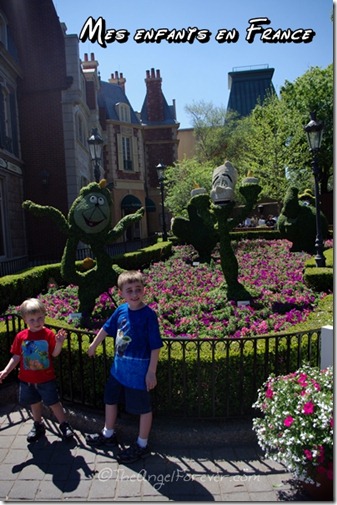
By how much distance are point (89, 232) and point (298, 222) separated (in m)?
8.21

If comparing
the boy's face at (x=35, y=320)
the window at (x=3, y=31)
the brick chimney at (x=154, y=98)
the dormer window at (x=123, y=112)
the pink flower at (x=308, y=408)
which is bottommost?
the pink flower at (x=308, y=408)

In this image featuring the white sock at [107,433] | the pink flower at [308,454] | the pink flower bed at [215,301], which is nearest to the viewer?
the pink flower at [308,454]

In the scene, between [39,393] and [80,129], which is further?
[80,129]

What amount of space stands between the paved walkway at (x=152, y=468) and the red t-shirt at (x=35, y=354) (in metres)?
0.63

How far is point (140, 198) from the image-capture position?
28531 millimetres

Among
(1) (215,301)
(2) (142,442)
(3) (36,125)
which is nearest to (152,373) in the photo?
(2) (142,442)

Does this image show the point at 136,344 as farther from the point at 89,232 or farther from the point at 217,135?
the point at 217,135

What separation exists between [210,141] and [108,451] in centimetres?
3251

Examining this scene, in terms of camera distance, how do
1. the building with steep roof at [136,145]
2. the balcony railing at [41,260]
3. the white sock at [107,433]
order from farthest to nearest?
the building with steep roof at [136,145], the balcony railing at [41,260], the white sock at [107,433]

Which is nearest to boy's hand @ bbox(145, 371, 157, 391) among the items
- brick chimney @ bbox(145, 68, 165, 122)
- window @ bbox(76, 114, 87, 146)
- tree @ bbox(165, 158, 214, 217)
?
window @ bbox(76, 114, 87, 146)

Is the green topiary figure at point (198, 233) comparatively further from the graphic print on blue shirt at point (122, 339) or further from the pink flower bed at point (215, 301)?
the graphic print on blue shirt at point (122, 339)

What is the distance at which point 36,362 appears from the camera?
3.78 meters

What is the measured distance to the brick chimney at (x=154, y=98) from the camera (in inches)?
1099

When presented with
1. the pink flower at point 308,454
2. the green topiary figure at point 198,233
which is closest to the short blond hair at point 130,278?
the pink flower at point 308,454
